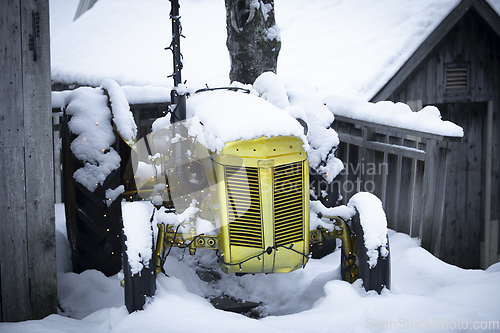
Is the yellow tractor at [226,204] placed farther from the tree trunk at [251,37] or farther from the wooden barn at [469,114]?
the wooden barn at [469,114]

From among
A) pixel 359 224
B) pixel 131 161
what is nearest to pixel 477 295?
pixel 359 224

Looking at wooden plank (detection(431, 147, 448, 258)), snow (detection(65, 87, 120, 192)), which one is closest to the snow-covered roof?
wooden plank (detection(431, 147, 448, 258))

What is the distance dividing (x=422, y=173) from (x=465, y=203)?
2778 mm

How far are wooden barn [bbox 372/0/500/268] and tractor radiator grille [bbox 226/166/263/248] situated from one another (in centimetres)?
428

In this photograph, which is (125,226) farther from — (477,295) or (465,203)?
(465,203)

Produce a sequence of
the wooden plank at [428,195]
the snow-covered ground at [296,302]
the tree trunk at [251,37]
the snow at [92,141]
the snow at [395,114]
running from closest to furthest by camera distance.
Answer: the snow-covered ground at [296,302]
the snow at [92,141]
the snow at [395,114]
the wooden plank at [428,195]
the tree trunk at [251,37]

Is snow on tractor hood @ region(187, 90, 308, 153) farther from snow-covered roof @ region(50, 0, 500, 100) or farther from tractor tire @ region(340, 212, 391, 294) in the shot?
snow-covered roof @ region(50, 0, 500, 100)

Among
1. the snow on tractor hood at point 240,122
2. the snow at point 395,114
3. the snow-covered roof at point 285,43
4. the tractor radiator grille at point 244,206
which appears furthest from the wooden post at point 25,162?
the snow-covered roof at point 285,43

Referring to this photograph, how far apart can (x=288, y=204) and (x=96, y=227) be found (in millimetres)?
1547

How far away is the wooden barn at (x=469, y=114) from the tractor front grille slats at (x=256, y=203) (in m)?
4.11

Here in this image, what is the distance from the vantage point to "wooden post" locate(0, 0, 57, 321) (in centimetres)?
266

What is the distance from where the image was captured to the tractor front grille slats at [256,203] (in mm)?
2496

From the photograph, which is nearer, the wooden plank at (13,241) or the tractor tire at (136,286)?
the tractor tire at (136,286)

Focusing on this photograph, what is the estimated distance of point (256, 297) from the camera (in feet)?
10.5
